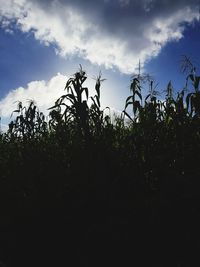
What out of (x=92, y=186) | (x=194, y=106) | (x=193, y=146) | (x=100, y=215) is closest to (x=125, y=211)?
(x=100, y=215)

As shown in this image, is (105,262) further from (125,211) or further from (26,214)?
(26,214)

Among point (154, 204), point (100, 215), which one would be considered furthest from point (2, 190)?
point (154, 204)

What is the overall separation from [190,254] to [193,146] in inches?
43.9

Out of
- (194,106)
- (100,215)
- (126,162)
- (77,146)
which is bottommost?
(100,215)

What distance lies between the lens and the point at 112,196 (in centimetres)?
267

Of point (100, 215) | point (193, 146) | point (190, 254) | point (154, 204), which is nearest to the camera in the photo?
point (190, 254)

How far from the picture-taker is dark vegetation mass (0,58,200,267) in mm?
2346

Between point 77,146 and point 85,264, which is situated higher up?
point 77,146

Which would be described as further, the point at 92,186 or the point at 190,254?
the point at 92,186

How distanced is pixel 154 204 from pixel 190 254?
506 millimetres

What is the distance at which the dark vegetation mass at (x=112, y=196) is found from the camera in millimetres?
2346

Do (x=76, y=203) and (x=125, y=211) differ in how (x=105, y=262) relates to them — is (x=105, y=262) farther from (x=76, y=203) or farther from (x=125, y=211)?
(x=76, y=203)

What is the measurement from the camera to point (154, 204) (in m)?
2.47

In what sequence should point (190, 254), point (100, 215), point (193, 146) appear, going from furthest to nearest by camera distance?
1. point (193, 146)
2. point (100, 215)
3. point (190, 254)
